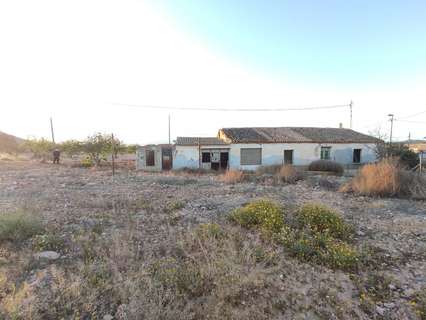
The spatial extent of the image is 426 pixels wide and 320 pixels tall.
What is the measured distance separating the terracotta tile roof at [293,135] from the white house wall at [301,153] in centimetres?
37

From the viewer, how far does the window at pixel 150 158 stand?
58.5 ft

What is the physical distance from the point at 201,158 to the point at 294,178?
8.02m

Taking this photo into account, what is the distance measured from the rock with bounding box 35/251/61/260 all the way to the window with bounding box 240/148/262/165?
49.0 ft

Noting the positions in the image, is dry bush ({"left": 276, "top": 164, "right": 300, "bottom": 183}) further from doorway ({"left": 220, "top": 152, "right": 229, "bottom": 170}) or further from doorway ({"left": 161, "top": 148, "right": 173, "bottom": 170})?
doorway ({"left": 161, "top": 148, "right": 173, "bottom": 170})

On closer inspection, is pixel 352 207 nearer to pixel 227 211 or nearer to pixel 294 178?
pixel 227 211

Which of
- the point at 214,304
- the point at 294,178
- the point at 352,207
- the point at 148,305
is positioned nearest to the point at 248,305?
the point at 214,304

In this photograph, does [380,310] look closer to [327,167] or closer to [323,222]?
[323,222]

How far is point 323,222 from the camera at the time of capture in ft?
14.9

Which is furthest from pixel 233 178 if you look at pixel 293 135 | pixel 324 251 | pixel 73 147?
pixel 73 147

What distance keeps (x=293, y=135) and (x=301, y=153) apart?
1.96 metres

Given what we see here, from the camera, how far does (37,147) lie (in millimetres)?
26719

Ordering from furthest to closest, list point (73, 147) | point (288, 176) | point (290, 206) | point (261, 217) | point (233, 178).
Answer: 1. point (73, 147)
2. point (233, 178)
3. point (288, 176)
4. point (290, 206)
5. point (261, 217)

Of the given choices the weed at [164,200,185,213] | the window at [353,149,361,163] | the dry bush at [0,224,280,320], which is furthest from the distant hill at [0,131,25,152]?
the window at [353,149,361,163]

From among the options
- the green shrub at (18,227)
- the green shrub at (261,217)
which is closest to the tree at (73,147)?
the green shrub at (18,227)
